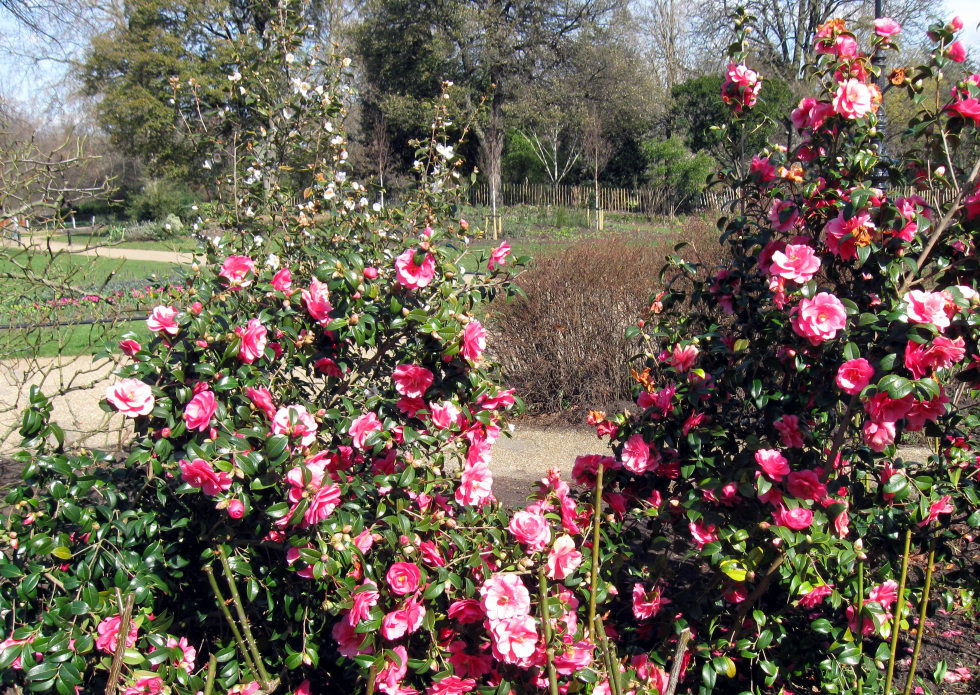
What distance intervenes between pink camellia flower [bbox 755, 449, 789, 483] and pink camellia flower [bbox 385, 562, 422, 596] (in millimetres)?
885

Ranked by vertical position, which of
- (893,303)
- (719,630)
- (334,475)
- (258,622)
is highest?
(893,303)

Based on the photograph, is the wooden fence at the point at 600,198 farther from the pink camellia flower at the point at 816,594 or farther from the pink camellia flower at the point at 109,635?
the pink camellia flower at the point at 109,635

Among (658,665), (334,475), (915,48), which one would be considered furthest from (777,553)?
(915,48)

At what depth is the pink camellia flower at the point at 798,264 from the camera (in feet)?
5.96

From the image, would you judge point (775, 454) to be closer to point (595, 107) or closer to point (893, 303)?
point (893, 303)

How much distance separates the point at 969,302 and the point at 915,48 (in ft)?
93.1

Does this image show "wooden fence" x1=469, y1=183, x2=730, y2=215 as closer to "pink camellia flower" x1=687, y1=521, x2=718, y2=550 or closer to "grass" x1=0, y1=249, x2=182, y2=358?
"grass" x1=0, y1=249, x2=182, y2=358

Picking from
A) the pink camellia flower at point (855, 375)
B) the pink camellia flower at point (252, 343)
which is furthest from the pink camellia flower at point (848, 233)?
the pink camellia flower at point (252, 343)

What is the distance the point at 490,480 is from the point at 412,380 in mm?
332

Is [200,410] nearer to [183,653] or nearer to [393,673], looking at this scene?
[183,653]

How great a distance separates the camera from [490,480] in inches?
74.7

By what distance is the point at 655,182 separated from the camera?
2895cm

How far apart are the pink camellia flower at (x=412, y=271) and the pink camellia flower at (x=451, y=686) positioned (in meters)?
0.96

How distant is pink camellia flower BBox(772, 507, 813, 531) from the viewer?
68.4 inches
